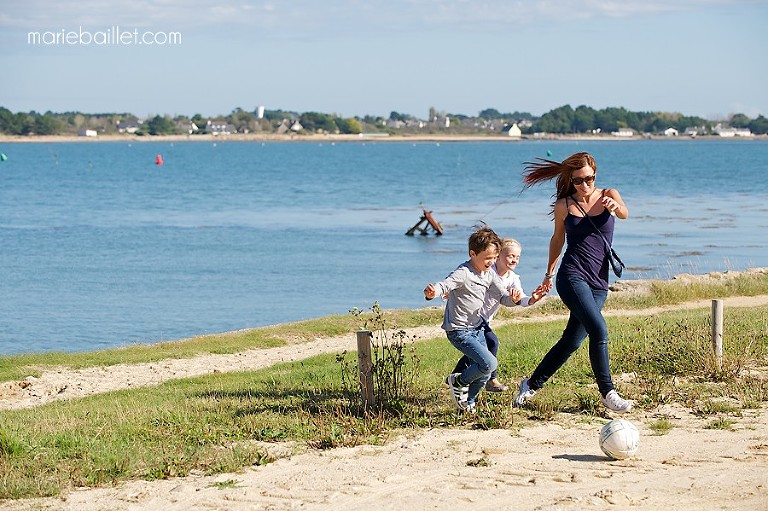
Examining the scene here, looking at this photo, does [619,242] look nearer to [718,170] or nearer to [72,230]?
[72,230]

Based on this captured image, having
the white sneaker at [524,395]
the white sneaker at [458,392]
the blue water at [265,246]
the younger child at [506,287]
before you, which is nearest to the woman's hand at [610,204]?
the younger child at [506,287]

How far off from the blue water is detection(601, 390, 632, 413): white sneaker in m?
13.3

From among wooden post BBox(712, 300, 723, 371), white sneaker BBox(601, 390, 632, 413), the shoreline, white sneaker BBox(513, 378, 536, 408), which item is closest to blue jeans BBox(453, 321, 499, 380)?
white sneaker BBox(513, 378, 536, 408)

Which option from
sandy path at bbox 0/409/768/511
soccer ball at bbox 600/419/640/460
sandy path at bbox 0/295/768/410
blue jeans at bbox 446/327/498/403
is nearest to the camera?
sandy path at bbox 0/409/768/511

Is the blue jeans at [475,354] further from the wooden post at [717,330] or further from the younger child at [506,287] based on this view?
the wooden post at [717,330]

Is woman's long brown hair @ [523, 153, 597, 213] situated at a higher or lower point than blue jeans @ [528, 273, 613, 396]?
higher

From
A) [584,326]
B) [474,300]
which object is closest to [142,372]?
[474,300]

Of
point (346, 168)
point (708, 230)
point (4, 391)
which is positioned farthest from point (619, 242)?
point (346, 168)

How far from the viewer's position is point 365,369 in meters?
9.16

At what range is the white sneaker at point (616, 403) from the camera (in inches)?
352

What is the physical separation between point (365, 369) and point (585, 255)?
1997 millimetres

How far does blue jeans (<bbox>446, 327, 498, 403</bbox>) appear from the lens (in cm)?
880

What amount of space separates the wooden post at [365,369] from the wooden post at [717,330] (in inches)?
135

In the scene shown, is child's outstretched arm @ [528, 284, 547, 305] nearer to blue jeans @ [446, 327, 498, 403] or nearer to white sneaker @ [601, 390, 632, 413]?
blue jeans @ [446, 327, 498, 403]
